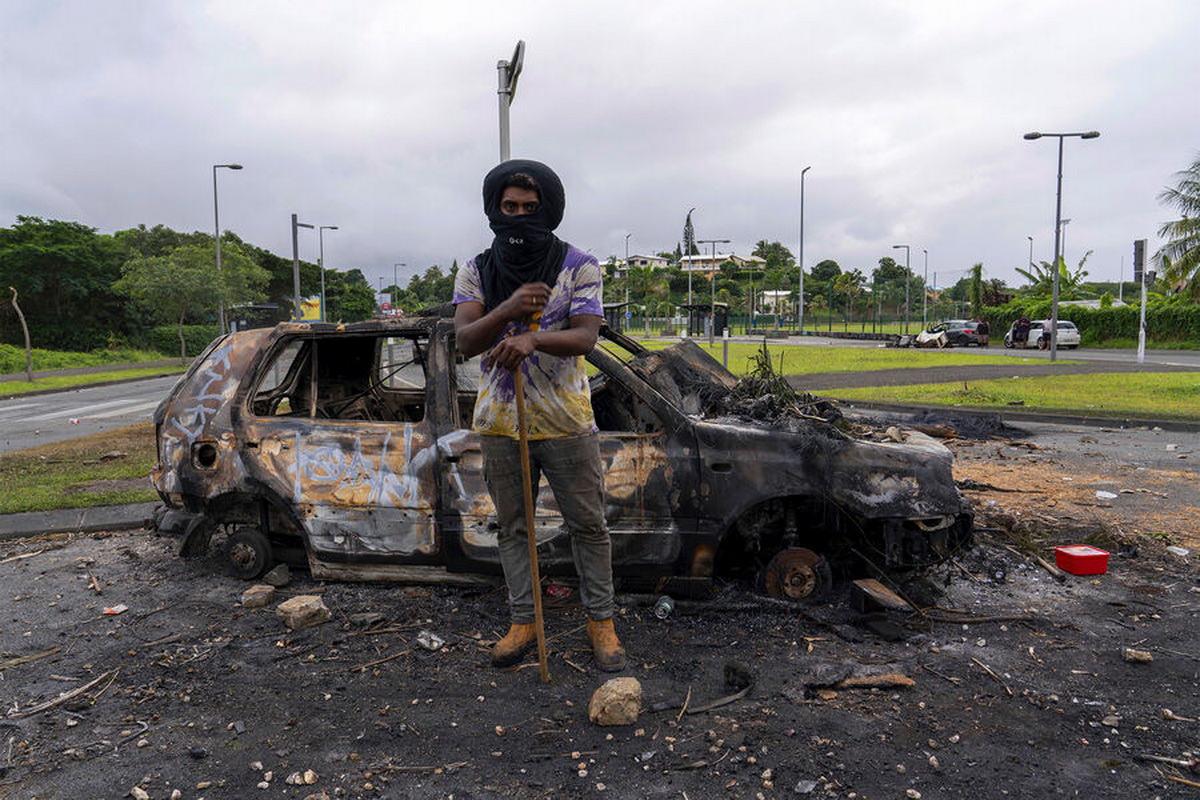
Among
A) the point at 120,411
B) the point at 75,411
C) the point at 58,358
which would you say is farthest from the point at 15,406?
the point at 58,358

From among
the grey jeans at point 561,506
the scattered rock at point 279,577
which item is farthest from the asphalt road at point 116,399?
the grey jeans at point 561,506

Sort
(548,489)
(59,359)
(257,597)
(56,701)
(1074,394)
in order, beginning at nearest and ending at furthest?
(56,701) → (548,489) → (257,597) → (1074,394) → (59,359)

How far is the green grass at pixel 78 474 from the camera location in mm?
6270

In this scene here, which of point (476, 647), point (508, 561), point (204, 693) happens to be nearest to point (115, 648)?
point (204, 693)

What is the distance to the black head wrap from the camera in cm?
313

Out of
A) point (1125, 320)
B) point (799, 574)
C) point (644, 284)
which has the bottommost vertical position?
point (799, 574)

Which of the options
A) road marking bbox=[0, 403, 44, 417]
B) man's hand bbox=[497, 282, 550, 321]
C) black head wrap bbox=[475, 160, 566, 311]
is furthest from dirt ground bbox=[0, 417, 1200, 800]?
road marking bbox=[0, 403, 44, 417]

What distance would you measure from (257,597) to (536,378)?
2.11 m

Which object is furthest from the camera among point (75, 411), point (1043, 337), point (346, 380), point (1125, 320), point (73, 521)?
point (1125, 320)

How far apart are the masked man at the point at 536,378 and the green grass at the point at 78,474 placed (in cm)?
→ 447

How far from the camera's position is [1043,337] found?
3403cm

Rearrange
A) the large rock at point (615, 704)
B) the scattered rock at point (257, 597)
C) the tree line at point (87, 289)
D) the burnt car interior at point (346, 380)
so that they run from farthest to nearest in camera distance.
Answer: the tree line at point (87, 289) → the burnt car interior at point (346, 380) → the scattered rock at point (257, 597) → the large rock at point (615, 704)

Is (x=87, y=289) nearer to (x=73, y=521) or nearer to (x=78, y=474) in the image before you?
(x=78, y=474)

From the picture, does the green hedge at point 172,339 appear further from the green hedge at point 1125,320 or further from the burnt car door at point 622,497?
the green hedge at point 1125,320
